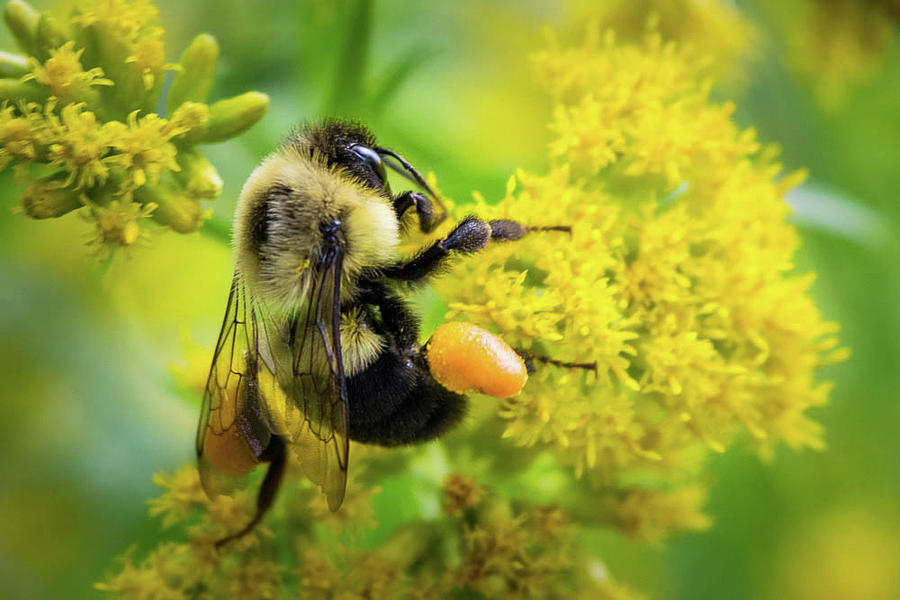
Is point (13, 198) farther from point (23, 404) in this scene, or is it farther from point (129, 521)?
point (129, 521)

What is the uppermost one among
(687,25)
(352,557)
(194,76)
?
(687,25)

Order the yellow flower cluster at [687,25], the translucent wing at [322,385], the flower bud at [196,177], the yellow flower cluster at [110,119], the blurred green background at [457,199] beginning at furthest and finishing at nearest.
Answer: the yellow flower cluster at [687,25]
the blurred green background at [457,199]
the flower bud at [196,177]
the yellow flower cluster at [110,119]
the translucent wing at [322,385]

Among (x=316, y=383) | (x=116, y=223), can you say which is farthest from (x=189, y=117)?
(x=316, y=383)

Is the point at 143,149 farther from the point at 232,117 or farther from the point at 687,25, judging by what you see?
the point at 687,25

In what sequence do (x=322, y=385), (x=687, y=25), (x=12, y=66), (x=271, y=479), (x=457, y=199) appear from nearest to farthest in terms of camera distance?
(x=322, y=385) → (x=12, y=66) → (x=271, y=479) → (x=457, y=199) → (x=687, y=25)

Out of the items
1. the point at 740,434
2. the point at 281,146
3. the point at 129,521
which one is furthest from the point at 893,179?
the point at 129,521

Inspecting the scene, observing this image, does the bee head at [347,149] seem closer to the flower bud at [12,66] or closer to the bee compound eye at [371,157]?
the bee compound eye at [371,157]

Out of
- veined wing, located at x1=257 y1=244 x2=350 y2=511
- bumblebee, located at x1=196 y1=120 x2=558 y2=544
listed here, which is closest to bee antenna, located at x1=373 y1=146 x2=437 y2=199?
bumblebee, located at x1=196 y1=120 x2=558 y2=544

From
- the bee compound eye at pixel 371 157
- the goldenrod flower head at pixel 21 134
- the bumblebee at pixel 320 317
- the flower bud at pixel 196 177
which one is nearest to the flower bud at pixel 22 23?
the goldenrod flower head at pixel 21 134
